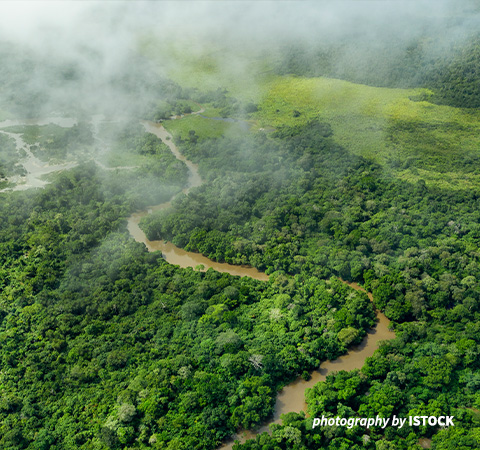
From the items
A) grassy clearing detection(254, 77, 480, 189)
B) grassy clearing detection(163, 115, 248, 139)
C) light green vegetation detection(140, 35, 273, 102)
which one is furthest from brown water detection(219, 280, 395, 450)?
light green vegetation detection(140, 35, 273, 102)

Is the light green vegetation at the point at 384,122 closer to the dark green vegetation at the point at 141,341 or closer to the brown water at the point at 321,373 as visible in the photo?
the brown water at the point at 321,373

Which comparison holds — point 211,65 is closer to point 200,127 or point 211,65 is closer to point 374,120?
point 200,127

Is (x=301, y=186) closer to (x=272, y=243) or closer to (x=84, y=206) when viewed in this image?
(x=272, y=243)

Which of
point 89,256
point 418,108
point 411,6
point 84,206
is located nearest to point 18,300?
point 89,256

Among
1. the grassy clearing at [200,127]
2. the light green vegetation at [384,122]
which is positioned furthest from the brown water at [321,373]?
the grassy clearing at [200,127]

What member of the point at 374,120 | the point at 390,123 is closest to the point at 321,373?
the point at 390,123

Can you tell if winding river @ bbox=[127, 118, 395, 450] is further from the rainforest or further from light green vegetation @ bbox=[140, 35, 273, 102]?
light green vegetation @ bbox=[140, 35, 273, 102]
